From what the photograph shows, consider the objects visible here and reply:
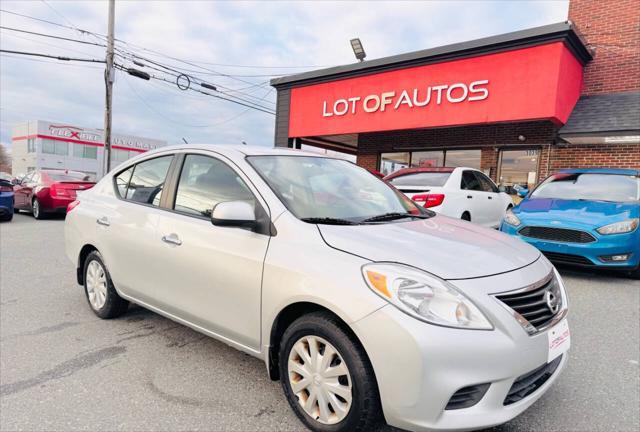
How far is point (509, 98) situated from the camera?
30.5ft

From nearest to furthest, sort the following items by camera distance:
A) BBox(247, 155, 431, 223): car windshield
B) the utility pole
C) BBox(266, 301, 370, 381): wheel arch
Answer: BBox(266, 301, 370, 381): wheel arch → BBox(247, 155, 431, 223): car windshield → the utility pole

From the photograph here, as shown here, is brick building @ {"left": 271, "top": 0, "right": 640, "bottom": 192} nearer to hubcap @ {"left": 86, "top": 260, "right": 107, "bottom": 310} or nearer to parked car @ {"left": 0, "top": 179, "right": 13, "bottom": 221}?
parked car @ {"left": 0, "top": 179, "right": 13, "bottom": 221}

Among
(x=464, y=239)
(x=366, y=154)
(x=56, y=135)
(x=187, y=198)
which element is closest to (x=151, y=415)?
(x=187, y=198)

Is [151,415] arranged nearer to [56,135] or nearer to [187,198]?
[187,198]

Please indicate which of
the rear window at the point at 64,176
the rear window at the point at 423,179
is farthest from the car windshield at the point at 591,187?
the rear window at the point at 64,176

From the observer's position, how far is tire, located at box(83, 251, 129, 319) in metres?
3.68

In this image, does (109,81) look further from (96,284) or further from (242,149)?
(242,149)

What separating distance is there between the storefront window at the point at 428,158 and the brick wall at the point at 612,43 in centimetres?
410

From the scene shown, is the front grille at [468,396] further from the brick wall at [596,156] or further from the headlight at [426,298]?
the brick wall at [596,156]

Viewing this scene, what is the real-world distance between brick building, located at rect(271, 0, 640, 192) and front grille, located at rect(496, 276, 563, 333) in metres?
7.93

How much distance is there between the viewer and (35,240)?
815 cm

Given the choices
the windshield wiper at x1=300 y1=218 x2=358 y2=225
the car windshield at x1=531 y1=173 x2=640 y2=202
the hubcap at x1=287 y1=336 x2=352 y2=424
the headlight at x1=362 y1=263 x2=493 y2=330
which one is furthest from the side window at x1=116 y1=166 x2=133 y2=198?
the car windshield at x1=531 y1=173 x2=640 y2=202

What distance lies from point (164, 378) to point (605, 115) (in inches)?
414

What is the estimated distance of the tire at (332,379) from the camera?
1.93m
